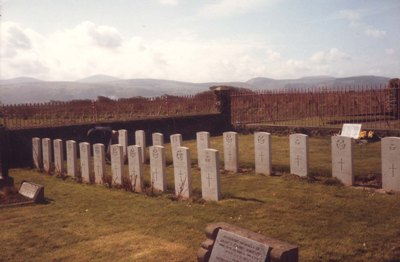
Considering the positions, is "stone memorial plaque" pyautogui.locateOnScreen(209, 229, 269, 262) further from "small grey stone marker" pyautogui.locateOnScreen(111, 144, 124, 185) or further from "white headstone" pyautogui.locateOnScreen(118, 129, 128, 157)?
"white headstone" pyautogui.locateOnScreen(118, 129, 128, 157)

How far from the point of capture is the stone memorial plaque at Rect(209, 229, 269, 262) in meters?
3.98

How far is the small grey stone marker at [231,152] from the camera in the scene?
37.2 ft

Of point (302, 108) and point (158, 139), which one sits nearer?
point (158, 139)

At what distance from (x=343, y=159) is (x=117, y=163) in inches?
205

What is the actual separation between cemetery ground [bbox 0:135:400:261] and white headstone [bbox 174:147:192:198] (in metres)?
0.29

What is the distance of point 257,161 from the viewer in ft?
35.7

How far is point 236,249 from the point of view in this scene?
417 centimetres

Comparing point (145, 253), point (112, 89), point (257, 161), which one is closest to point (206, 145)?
point (257, 161)

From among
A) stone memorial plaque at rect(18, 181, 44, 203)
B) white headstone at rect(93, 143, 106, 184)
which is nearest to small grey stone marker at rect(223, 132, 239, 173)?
white headstone at rect(93, 143, 106, 184)

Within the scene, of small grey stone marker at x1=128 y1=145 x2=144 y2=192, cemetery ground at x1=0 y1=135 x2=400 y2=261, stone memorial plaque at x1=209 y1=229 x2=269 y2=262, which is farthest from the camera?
small grey stone marker at x1=128 y1=145 x2=144 y2=192

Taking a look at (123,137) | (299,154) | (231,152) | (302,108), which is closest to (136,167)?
(231,152)

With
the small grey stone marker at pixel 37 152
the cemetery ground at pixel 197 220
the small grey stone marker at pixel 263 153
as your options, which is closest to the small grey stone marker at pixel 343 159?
the cemetery ground at pixel 197 220

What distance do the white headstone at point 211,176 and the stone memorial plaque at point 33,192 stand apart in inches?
138

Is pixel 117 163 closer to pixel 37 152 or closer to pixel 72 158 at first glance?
pixel 72 158
